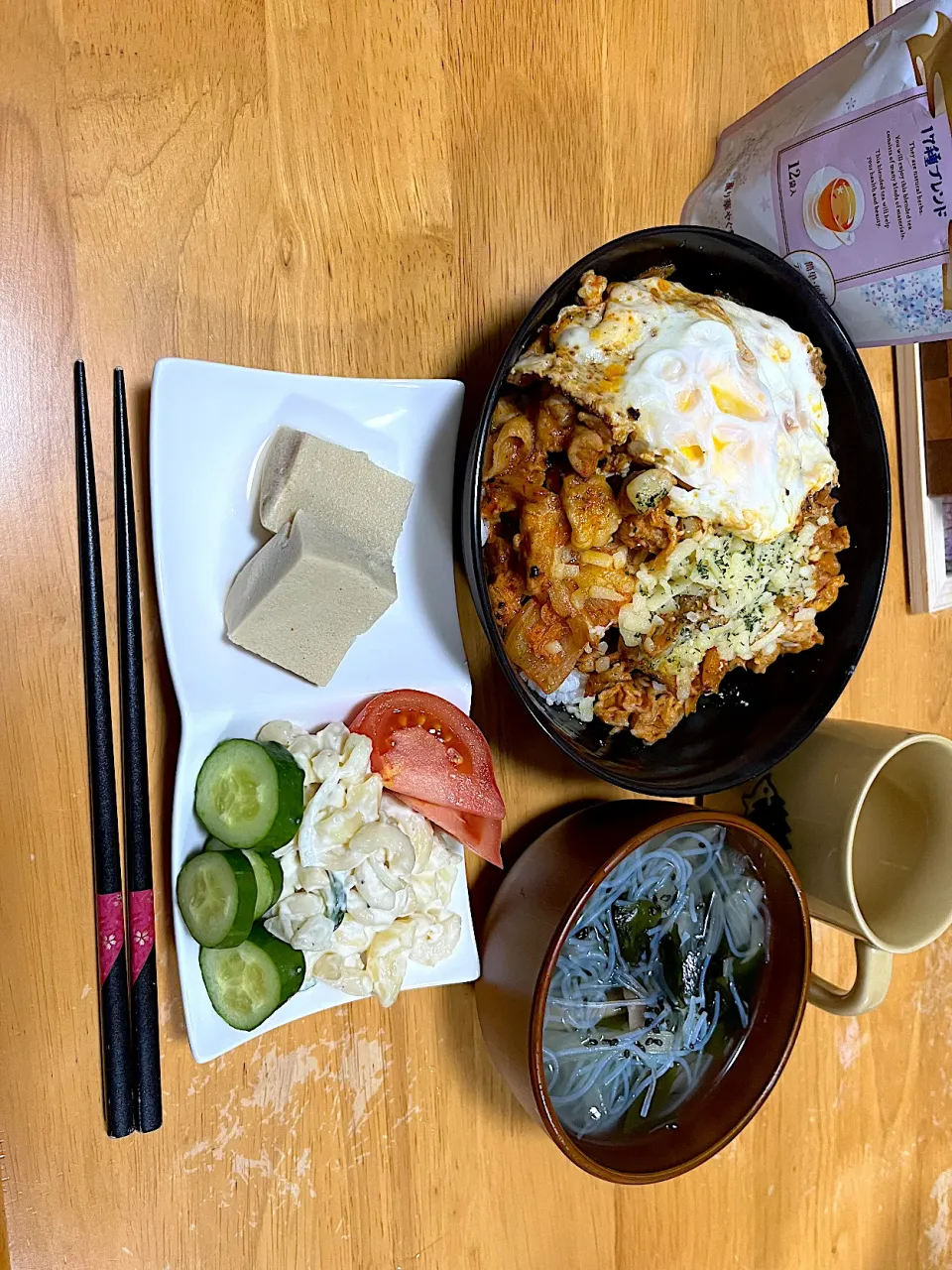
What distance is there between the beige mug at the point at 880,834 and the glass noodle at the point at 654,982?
0.11 metres

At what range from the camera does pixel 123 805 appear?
1180mm

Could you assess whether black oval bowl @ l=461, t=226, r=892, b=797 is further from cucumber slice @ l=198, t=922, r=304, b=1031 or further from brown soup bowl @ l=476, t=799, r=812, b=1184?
cucumber slice @ l=198, t=922, r=304, b=1031

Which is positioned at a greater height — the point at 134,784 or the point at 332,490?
the point at 332,490

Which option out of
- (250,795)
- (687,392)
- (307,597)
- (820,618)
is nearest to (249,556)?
(307,597)

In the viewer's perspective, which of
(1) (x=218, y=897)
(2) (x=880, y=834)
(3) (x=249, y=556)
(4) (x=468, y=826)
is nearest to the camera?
(1) (x=218, y=897)

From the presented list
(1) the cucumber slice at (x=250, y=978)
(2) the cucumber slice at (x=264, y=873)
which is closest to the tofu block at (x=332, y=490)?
(2) the cucumber slice at (x=264, y=873)

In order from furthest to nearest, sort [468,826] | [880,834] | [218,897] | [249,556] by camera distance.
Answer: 1. [880,834]
2. [468,826]
3. [249,556]
4. [218,897]

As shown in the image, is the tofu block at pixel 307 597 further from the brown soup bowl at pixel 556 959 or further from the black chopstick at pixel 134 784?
the brown soup bowl at pixel 556 959

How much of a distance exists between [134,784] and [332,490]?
420 millimetres

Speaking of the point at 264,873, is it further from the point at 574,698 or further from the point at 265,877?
the point at 574,698

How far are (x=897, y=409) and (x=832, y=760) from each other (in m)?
0.68

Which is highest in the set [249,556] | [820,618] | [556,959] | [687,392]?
[687,392]

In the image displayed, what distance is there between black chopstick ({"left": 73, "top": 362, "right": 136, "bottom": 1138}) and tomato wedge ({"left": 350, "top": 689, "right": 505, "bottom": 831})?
1.03 ft

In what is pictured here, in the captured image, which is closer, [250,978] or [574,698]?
[250,978]
